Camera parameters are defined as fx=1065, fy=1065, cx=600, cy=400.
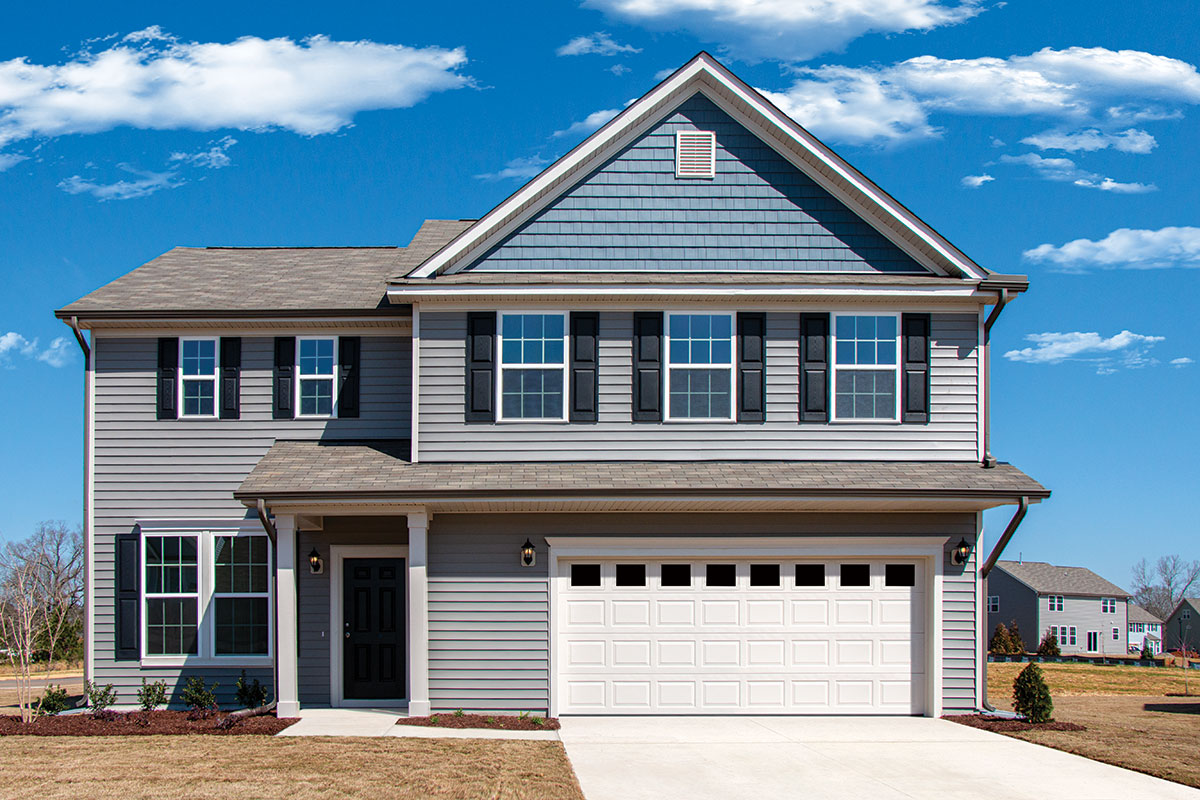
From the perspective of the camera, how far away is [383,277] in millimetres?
17359

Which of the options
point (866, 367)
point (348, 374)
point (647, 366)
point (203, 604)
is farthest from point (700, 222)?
point (203, 604)

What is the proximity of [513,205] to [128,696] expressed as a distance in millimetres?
8948

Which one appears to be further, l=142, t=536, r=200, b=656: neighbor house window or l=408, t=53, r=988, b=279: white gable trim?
l=142, t=536, r=200, b=656: neighbor house window

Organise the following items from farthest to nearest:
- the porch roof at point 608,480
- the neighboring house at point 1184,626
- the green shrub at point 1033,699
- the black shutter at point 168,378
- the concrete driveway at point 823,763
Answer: the neighboring house at point 1184,626 → the black shutter at point 168,378 → the green shrub at point 1033,699 → the porch roof at point 608,480 → the concrete driveway at point 823,763

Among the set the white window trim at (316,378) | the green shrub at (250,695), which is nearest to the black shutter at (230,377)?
the white window trim at (316,378)

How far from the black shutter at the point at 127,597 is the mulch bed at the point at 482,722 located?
457 centimetres

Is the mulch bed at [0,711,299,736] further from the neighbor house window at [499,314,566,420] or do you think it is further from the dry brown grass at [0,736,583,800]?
the neighbor house window at [499,314,566,420]

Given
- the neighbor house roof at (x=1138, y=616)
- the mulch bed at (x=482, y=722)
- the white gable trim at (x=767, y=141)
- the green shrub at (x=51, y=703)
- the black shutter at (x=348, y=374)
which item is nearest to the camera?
the mulch bed at (x=482, y=722)

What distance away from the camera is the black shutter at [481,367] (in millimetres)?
14867

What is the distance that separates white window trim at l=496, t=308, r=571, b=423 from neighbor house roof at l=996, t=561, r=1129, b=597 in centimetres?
5308

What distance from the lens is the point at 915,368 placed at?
15055 millimetres

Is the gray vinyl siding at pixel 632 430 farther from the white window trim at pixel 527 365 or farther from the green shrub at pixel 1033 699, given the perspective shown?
the green shrub at pixel 1033 699

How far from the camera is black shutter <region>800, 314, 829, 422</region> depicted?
49.2 feet

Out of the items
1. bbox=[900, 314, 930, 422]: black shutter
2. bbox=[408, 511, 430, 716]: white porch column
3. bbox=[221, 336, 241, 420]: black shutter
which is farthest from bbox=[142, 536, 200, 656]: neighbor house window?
bbox=[900, 314, 930, 422]: black shutter
